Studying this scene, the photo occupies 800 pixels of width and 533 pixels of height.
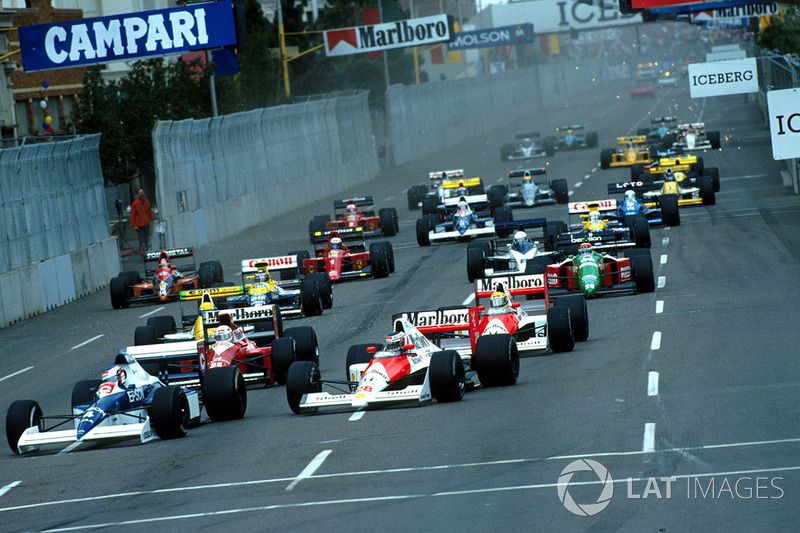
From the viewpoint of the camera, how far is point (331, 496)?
38.9ft

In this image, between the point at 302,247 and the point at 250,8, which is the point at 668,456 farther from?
the point at 250,8

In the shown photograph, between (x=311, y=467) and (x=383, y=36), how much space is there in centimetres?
5483

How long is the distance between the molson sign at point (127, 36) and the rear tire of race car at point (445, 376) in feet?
48.8

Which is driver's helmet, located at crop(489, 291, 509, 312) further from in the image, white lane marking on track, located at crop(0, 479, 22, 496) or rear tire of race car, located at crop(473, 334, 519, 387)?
white lane marking on track, located at crop(0, 479, 22, 496)

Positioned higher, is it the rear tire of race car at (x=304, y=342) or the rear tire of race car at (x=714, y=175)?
the rear tire of race car at (x=714, y=175)

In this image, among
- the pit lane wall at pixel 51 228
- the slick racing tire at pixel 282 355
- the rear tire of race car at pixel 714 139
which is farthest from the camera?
the rear tire of race car at pixel 714 139

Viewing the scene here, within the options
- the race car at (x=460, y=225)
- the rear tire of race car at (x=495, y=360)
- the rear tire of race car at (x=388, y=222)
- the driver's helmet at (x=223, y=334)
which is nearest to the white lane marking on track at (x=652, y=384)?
the rear tire of race car at (x=495, y=360)

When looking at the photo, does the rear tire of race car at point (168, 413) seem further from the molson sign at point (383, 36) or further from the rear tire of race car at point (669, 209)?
the molson sign at point (383, 36)

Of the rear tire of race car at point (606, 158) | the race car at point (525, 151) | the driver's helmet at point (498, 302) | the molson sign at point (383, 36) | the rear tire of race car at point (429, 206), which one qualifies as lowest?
the driver's helmet at point (498, 302)

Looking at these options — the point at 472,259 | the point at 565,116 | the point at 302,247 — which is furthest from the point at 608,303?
the point at 565,116

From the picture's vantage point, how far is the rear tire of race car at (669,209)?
112 feet

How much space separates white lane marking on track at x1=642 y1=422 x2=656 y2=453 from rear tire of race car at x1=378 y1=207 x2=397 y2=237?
2577 cm

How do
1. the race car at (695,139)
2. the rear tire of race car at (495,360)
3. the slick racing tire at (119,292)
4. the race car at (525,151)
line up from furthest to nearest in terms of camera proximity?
the race car at (525,151) < the race car at (695,139) < the slick racing tire at (119,292) < the rear tire of race car at (495,360)

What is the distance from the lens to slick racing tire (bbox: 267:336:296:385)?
18562 mm
